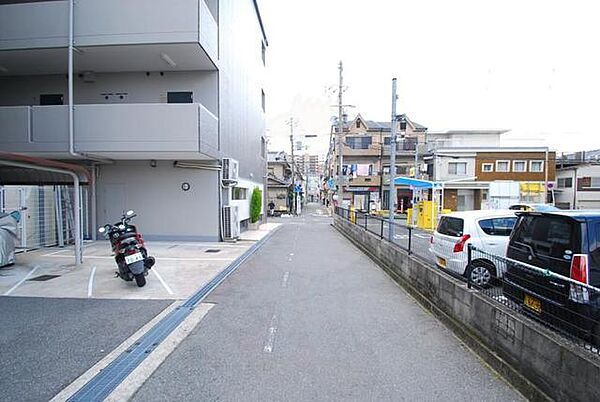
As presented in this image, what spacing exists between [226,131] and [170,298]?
30.0ft

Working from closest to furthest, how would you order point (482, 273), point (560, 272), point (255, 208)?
point (560, 272) → point (482, 273) → point (255, 208)

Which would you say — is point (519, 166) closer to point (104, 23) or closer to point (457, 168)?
point (457, 168)

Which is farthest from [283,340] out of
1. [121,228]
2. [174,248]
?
[174,248]

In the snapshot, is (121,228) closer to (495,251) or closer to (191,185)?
(191,185)

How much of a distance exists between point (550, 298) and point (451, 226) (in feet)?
13.1

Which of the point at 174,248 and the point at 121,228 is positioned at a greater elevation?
the point at 121,228

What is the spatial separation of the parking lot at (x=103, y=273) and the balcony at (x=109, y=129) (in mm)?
3107

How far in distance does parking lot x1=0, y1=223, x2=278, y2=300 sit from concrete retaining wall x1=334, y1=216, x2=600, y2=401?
415 centimetres

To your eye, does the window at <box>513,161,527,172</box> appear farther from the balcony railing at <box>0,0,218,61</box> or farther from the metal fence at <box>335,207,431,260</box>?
the balcony railing at <box>0,0,218,61</box>

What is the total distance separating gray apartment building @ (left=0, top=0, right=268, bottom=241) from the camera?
10.1 m

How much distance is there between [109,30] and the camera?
10.1 meters

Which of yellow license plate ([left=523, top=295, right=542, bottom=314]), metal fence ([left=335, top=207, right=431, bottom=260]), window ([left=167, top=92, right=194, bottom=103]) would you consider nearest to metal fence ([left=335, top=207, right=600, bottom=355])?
yellow license plate ([left=523, top=295, right=542, bottom=314])

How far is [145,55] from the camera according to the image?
10.9 metres

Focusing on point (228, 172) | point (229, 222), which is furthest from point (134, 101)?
point (229, 222)
